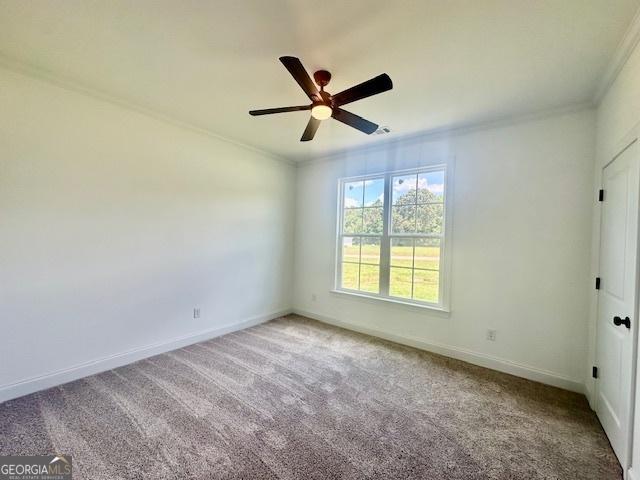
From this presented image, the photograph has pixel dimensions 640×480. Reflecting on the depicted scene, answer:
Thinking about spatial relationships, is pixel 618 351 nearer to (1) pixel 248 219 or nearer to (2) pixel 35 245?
(1) pixel 248 219

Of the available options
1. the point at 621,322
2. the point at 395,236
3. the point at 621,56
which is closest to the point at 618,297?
the point at 621,322

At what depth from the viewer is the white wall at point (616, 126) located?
5.38 feet

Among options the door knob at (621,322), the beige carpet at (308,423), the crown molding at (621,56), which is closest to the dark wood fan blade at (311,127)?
the crown molding at (621,56)

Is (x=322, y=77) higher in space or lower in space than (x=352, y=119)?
higher

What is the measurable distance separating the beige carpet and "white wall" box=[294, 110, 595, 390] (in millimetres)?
322

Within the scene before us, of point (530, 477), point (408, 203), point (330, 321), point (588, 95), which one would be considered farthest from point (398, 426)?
point (588, 95)

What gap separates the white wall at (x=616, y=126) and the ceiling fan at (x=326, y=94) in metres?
1.55

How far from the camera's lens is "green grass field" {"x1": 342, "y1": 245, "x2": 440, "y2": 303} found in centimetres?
341

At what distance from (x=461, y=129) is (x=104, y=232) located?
13.1 ft

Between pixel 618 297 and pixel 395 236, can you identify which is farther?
pixel 395 236

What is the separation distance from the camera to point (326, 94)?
77.0 inches

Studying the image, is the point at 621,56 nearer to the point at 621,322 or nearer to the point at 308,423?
the point at 621,322

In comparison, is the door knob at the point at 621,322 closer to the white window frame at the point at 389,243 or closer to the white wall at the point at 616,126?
the white wall at the point at 616,126

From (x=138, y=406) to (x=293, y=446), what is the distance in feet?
4.32
